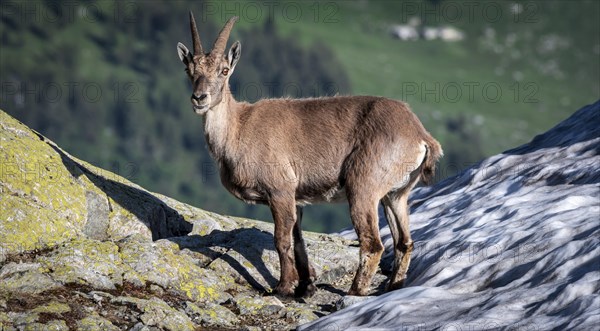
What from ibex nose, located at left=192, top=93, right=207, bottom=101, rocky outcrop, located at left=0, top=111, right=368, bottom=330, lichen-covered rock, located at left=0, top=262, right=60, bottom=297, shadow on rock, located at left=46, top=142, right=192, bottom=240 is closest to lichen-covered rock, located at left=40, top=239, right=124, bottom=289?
rocky outcrop, located at left=0, top=111, right=368, bottom=330

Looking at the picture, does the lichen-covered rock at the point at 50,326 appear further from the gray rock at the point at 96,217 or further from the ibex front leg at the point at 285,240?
the ibex front leg at the point at 285,240

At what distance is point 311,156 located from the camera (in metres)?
18.8

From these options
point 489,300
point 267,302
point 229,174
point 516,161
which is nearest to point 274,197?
point 229,174

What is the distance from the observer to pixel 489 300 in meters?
15.2

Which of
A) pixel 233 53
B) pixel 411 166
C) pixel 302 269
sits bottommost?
pixel 302 269

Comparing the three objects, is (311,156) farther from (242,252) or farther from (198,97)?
(198,97)

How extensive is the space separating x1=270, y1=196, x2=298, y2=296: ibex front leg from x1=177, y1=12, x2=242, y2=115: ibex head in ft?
8.19

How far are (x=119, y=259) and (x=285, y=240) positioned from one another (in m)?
3.42

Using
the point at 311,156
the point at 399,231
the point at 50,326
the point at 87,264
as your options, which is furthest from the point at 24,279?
the point at 399,231

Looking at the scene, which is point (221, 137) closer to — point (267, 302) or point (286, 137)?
point (286, 137)

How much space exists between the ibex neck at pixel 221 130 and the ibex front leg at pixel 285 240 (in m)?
1.56

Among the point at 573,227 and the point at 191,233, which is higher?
the point at 191,233

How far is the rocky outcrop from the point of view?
589 inches

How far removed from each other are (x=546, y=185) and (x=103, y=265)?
387 inches
